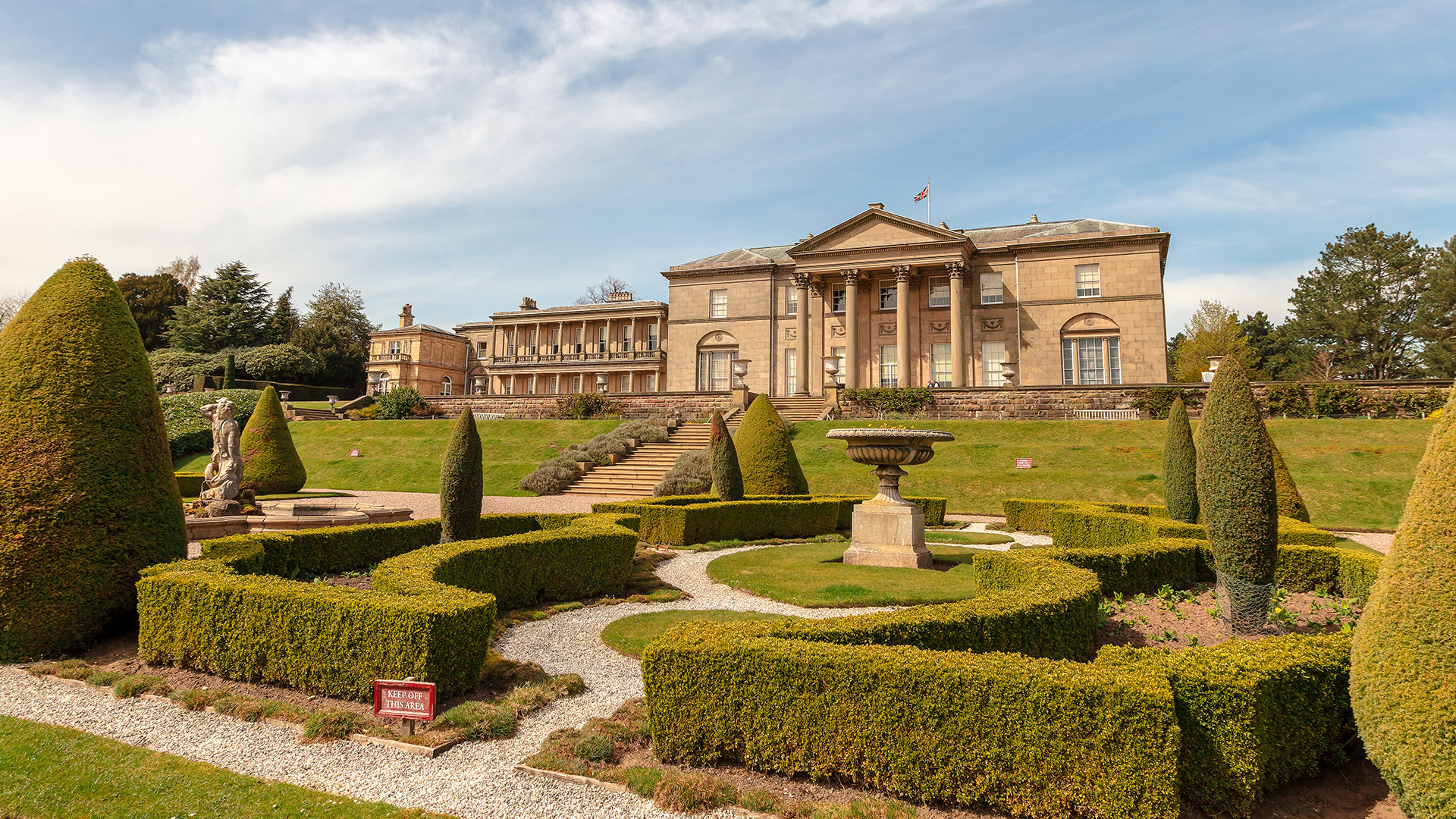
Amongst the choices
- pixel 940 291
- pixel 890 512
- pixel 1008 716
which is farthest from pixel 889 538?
pixel 940 291

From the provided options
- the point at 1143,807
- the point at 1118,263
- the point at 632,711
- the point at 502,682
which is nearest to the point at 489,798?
the point at 632,711

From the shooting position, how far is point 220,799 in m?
4.14

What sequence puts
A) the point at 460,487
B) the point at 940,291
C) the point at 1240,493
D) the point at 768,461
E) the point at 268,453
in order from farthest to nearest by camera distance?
the point at 940,291, the point at 268,453, the point at 768,461, the point at 460,487, the point at 1240,493

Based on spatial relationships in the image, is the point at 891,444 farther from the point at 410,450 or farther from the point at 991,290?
the point at 991,290

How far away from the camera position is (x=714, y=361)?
42.6 meters

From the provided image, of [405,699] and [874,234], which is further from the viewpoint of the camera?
[874,234]

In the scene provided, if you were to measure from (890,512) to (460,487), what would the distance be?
7.31m

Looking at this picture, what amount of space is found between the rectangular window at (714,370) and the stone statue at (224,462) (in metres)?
28.9

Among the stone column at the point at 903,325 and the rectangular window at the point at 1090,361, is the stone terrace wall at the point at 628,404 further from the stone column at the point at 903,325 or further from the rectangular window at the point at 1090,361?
the rectangular window at the point at 1090,361

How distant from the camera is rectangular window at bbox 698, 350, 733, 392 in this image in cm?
4231

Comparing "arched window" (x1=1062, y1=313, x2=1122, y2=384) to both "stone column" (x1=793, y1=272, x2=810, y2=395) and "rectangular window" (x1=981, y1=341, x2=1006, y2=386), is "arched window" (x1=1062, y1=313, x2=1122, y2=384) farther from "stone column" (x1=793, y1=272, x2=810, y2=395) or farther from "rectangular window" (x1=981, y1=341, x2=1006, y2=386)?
"stone column" (x1=793, y1=272, x2=810, y2=395)

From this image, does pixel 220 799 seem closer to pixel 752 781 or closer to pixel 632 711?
pixel 632 711

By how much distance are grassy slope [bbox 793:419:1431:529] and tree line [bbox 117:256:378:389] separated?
160 feet

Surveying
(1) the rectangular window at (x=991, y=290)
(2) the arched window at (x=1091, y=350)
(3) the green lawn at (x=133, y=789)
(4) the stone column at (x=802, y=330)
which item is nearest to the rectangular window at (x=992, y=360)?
(1) the rectangular window at (x=991, y=290)
